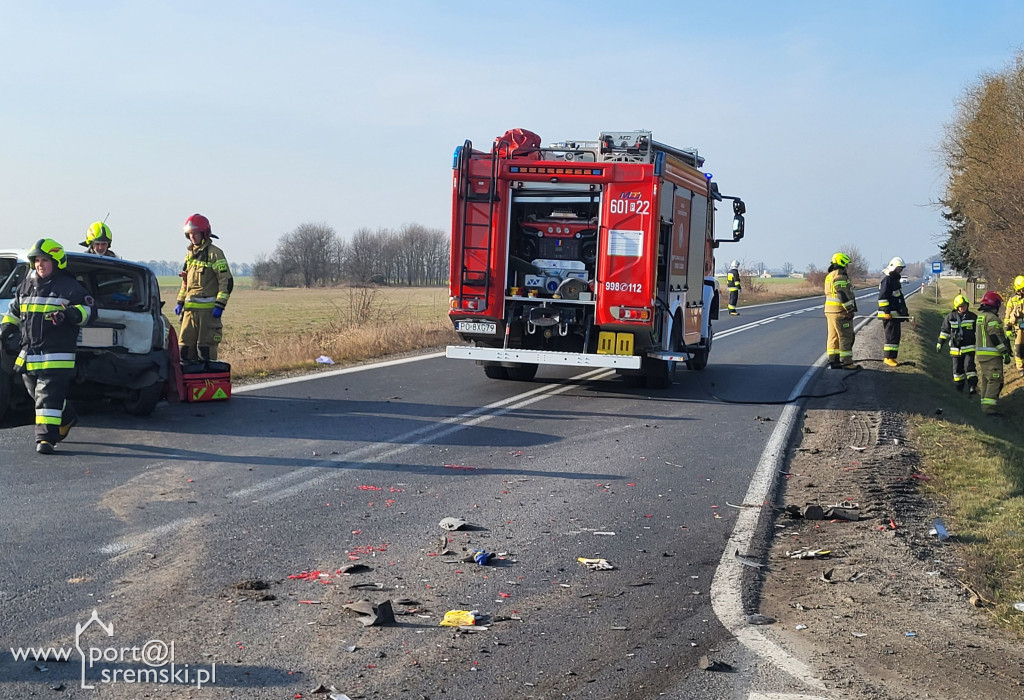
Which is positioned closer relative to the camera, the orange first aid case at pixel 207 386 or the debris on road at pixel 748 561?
the debris on road at pixel 748 561

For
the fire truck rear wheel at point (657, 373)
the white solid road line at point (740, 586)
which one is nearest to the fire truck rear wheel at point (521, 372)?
the fire truck rear wheel at point (657, 373)

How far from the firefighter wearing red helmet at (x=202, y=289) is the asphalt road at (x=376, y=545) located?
4.05 feet

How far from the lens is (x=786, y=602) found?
16.6 feet

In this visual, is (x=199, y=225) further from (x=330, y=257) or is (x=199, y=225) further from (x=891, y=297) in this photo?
(x=330, y=257)

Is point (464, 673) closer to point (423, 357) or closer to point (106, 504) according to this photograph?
point (106, 504)

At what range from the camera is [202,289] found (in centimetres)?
1161

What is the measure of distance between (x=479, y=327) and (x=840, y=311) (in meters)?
6.15

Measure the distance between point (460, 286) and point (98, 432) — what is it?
535 cm

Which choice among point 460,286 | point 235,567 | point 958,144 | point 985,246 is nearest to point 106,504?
point 235,567

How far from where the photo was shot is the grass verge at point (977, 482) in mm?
5492

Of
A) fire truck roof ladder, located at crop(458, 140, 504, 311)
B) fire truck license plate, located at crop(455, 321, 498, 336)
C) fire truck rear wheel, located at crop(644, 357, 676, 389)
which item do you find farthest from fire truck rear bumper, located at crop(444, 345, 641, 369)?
fire truck rear wheel, located at crop(644, 357, 676, 389)

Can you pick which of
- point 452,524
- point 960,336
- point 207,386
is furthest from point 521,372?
point 452,524

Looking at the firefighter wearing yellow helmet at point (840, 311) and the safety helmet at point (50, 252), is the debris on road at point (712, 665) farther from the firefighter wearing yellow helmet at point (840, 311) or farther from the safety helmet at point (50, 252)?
the firefighter wearing yellow helmet at point (840, 311)

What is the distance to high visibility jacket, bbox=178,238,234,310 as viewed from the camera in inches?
456
